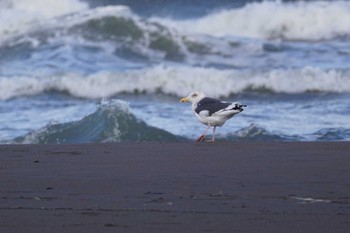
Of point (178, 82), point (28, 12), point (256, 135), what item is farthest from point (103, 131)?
point (28, 12)

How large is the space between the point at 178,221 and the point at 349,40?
18147 mm

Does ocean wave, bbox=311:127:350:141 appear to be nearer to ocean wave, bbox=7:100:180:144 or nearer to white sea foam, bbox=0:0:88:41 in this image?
ocean wave, bbox=7:100:180:144

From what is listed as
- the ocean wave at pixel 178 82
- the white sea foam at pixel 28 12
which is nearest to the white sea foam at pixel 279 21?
the white sea foam at pixel 28 12

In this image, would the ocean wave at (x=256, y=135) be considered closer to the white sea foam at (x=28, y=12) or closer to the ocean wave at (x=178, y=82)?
the ocean wave at (x=178, y=82)

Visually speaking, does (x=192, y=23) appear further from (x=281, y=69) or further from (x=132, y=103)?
(x=132, y=103)

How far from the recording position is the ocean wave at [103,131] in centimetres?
1069

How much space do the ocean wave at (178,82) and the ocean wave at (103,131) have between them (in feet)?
13.6

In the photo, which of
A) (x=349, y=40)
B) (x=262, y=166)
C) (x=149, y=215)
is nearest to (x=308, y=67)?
(x=349, y=40)

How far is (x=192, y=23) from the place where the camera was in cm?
2520

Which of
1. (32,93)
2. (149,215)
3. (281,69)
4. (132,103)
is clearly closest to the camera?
(149,215)

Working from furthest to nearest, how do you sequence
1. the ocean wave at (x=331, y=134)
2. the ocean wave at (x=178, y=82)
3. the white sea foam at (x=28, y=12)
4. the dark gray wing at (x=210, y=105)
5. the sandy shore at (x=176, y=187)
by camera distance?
1. the white sea foam at (x=28, y=12)
2. the ocean wave at (x=178, y=82)
3. the ocean wave at (x=331, y=134)
4. the dark gray wing at (x=210, y=105)
5. the sandy shore at (x=176, y=187)

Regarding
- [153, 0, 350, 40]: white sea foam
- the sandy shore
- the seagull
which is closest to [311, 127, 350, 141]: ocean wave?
the seagull

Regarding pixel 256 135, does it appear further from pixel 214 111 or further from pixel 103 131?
pixel 103 131

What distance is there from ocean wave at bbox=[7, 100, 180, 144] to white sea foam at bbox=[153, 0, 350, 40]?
38.4 feet
